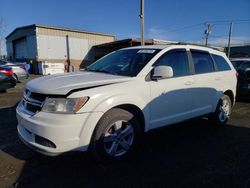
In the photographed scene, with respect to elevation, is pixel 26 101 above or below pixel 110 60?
below

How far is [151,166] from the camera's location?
359cm

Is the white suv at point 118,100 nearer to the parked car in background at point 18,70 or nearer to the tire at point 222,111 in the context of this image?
the tire at point 222,111

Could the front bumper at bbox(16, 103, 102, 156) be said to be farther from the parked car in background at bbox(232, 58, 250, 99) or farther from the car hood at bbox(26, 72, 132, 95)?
the parked car in background at bbox(232, 58, 250, 99)

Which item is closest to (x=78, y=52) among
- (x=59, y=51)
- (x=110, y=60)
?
(x=59, y=51)

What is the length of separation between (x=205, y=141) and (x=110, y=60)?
2.30 metres

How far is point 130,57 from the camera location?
455 centimetres

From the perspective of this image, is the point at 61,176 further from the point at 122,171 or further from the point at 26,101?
the point at 26,101

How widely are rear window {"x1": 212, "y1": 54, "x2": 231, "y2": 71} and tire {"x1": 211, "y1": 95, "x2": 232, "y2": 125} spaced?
0.63m

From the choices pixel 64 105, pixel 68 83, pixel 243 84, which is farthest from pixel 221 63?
pixel 64 105

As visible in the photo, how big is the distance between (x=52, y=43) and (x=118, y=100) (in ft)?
94.5

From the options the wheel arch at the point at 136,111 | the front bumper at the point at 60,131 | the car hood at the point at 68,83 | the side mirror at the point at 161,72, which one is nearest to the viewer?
the front bumper at the point at 60,131

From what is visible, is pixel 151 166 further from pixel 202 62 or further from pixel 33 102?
pixel 202 62

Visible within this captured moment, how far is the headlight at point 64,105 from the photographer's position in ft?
10.4

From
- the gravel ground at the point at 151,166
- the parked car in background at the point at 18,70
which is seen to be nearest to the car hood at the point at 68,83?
the gravel ground at the point at 151,166
